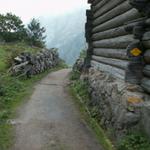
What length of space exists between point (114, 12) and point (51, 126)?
13.5ft

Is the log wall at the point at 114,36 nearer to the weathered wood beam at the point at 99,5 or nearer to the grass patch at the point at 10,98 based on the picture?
the weathered wood beam at the point at 99,5

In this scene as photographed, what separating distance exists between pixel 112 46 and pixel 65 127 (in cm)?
310

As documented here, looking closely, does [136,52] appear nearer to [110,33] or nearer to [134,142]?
[134,142]

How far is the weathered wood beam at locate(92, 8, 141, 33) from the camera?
9.96 m

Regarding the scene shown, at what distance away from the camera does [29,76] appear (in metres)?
22.0

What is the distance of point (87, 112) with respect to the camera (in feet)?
41.9

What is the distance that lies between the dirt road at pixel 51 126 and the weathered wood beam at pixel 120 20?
3120 millimetres

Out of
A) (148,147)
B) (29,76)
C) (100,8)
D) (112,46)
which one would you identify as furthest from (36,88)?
(148,147)

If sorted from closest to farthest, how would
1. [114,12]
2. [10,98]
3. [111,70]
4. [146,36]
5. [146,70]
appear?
[146,36] → [146,70] → [114,12] → [111,70] → [10,98]

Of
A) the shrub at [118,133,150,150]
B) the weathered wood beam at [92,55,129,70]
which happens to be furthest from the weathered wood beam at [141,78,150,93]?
the shrub at [118,133,150,150]

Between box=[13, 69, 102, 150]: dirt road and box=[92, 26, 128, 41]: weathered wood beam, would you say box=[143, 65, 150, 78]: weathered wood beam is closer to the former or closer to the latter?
box=[92, 26, 128, 41]: weathered wood beam

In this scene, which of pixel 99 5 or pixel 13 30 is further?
pixel 13 30

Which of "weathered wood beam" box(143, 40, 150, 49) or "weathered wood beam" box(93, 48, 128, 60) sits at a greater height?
"weathered wood beam" box(143, 40, 150, 49)

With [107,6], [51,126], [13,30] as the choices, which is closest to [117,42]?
[107,6]
